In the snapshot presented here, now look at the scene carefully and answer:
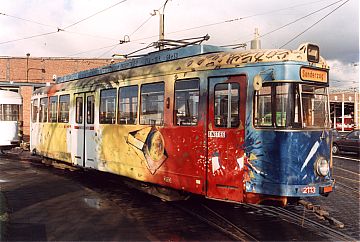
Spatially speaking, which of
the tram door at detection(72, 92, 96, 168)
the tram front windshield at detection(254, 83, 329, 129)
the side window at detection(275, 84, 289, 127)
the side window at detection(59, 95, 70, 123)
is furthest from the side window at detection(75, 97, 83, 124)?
the side window at detection(275, 84, 289, 127)

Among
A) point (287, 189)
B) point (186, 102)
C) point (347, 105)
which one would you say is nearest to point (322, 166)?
point (287, 189)

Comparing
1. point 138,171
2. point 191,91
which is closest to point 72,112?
point 138,171

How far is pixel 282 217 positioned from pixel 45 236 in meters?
4.85

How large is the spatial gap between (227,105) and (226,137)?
0.63 meters

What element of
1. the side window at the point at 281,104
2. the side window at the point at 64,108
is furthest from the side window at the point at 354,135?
the side window at the point at 281,104

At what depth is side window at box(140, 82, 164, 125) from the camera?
8977 millimetres

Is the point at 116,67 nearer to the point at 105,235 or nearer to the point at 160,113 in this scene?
the point at 160,113

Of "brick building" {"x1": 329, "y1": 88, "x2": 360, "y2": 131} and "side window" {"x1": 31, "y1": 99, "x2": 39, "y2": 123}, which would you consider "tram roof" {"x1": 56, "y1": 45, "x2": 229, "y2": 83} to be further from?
"brick building" {"x1": 329, "y1": 88, "x2": 360, "y2": 131}

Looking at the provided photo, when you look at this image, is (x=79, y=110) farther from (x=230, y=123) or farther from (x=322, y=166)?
(x=322, y=166)

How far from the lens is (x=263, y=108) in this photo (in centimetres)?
717

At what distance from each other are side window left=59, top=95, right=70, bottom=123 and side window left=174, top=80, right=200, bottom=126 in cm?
662

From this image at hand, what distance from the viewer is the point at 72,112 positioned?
13.5 metres

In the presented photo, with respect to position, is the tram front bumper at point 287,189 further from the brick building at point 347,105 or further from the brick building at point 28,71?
the brick building at point 347,105

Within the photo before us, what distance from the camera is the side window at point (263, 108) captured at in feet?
23.4
